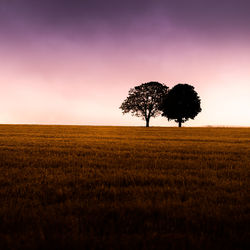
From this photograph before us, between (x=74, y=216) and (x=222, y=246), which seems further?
(x=74, y=216)

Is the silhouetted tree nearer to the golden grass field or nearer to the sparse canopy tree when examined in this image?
the sparse canopy tree

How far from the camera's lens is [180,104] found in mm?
54656

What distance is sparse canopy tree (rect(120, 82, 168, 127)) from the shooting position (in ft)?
191

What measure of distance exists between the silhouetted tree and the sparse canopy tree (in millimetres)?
2658

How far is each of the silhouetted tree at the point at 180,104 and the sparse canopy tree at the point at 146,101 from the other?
2.66m

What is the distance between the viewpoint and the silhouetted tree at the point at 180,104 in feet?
180

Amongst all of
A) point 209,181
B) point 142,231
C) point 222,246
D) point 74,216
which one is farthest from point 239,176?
point 74,216

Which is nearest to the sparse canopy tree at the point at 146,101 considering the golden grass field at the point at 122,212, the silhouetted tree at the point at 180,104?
the silhouetted tree at the point at 180,104

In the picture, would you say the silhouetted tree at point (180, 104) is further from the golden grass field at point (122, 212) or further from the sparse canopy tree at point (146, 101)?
the golden grass field at point (122, 212)

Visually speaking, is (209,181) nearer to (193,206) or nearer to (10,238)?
(193,206)

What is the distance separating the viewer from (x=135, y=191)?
448 centimetres

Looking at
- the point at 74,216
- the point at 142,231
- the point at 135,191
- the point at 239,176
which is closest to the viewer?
the point at 142,231

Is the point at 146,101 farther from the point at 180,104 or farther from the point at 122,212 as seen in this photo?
the point at 122,212

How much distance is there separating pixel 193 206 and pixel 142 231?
4.21ft
